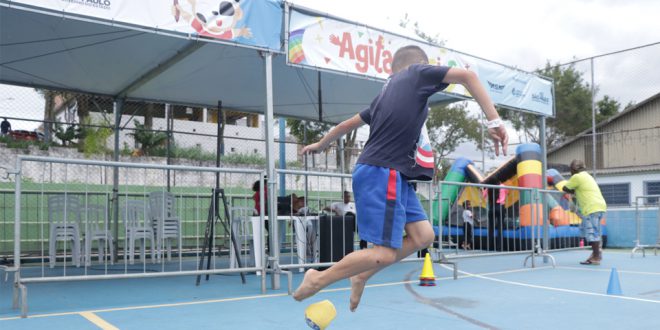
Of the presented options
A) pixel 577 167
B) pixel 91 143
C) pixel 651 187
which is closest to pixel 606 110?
pixel 651 187

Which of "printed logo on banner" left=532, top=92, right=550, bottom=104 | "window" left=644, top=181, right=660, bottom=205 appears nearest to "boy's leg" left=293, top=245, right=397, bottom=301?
"printed logo on banner" left=532, top=92, right=550, bottom=104

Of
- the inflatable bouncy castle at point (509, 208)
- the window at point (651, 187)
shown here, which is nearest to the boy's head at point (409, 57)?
the inflatable bouncy castle at point (509, 208)

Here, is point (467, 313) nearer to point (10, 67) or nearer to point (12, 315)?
point (12, 315)

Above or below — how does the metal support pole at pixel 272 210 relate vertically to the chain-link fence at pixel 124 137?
below

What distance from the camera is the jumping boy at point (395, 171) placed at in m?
2.99

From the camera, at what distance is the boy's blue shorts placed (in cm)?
299

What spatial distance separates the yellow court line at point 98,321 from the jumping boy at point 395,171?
1854 mm

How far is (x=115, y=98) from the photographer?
11.1 metres

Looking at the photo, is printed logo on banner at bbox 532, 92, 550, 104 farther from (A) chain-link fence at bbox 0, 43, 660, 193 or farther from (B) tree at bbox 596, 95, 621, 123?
(B) tree at bbox 596, 95, 621, 123

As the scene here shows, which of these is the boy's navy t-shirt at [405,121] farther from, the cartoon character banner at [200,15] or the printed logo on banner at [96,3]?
the printed logo on banner at [96,3]

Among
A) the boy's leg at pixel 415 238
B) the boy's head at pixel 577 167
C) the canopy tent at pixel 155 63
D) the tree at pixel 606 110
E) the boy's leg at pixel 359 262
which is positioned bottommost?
the boy's leg at pixel 359 262

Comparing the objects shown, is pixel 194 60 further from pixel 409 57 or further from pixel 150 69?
pixel 409 57

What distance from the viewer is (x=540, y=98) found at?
11188mm

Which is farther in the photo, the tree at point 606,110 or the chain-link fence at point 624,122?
the tree at point 606,110
